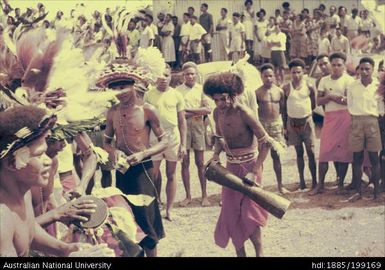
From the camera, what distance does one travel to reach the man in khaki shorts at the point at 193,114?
7602mm

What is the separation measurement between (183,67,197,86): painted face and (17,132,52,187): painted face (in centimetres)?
275

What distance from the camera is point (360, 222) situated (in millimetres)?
6949

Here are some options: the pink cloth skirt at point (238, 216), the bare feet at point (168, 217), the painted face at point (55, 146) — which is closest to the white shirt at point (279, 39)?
the bare feet at point (168, 217)

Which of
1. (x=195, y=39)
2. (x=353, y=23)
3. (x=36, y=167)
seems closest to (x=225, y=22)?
(x=195, y=39)

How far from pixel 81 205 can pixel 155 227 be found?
121cm

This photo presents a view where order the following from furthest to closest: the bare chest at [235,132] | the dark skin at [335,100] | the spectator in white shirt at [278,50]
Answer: the spectator in white shirt at [278,50], the dark skin at [335,100], the bare chest at [235,132]

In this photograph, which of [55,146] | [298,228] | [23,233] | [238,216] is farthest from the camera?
[298,228]

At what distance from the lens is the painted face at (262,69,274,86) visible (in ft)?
25.4

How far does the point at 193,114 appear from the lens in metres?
7.70

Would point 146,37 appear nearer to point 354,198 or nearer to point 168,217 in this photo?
point 168,217

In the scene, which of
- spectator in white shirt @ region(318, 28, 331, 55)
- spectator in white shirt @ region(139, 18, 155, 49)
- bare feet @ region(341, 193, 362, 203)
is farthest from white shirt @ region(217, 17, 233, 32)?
bare feet @ region(341, 193, 362, 203)

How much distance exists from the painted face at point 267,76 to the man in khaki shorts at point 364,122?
0.85 meters

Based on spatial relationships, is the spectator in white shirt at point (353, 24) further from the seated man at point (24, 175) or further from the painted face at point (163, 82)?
the seated man at point (24, 175)

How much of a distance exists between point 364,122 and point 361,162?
1.49ft
